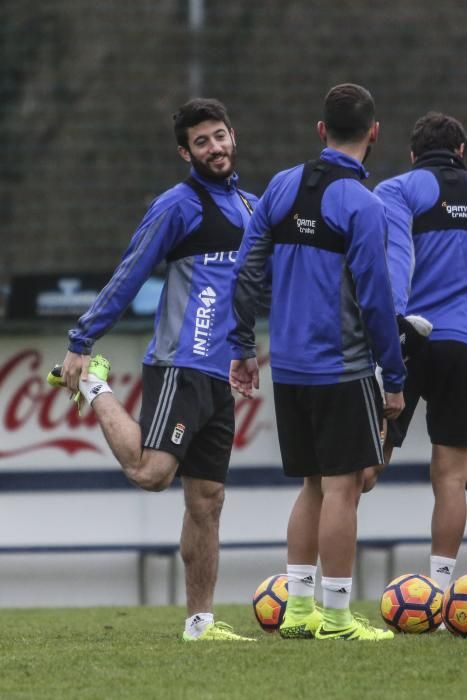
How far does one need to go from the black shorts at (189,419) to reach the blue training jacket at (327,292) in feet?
1.00

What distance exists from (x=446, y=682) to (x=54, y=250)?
967cm

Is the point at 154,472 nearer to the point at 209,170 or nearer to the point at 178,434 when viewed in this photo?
the point at 178,434

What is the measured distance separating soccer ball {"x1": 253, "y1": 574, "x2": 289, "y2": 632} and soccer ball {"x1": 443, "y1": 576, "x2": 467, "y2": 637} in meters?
0.70

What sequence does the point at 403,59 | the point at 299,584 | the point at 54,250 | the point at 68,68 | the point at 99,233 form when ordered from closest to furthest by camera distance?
the point at 299,584 → the point at 99,233 → the point at 54,250 → the point at 403,59 → the point at 68,68

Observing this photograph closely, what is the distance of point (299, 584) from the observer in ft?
20.8

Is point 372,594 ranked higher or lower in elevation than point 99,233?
lower

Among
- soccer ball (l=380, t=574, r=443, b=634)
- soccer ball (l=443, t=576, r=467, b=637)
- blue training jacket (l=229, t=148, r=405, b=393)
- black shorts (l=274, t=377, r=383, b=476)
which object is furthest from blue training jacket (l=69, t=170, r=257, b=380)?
soccer ball (l=443, t=576, r=467, b=637)

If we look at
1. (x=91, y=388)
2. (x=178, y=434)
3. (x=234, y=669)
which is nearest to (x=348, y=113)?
(x=178, y=434)

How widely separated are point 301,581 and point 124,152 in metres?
9.31

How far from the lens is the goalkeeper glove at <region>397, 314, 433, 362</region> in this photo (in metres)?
6.67

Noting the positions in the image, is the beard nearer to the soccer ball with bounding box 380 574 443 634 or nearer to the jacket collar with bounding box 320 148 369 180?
the jacket collar with bounding box 320 148 369 180

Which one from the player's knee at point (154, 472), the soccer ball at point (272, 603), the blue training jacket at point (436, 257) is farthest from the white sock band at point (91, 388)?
the blue training jacket at point (436, 257)

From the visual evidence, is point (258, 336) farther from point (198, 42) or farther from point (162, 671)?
point (162, 671)

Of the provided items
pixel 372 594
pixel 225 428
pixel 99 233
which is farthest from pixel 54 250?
pixel 225 428
